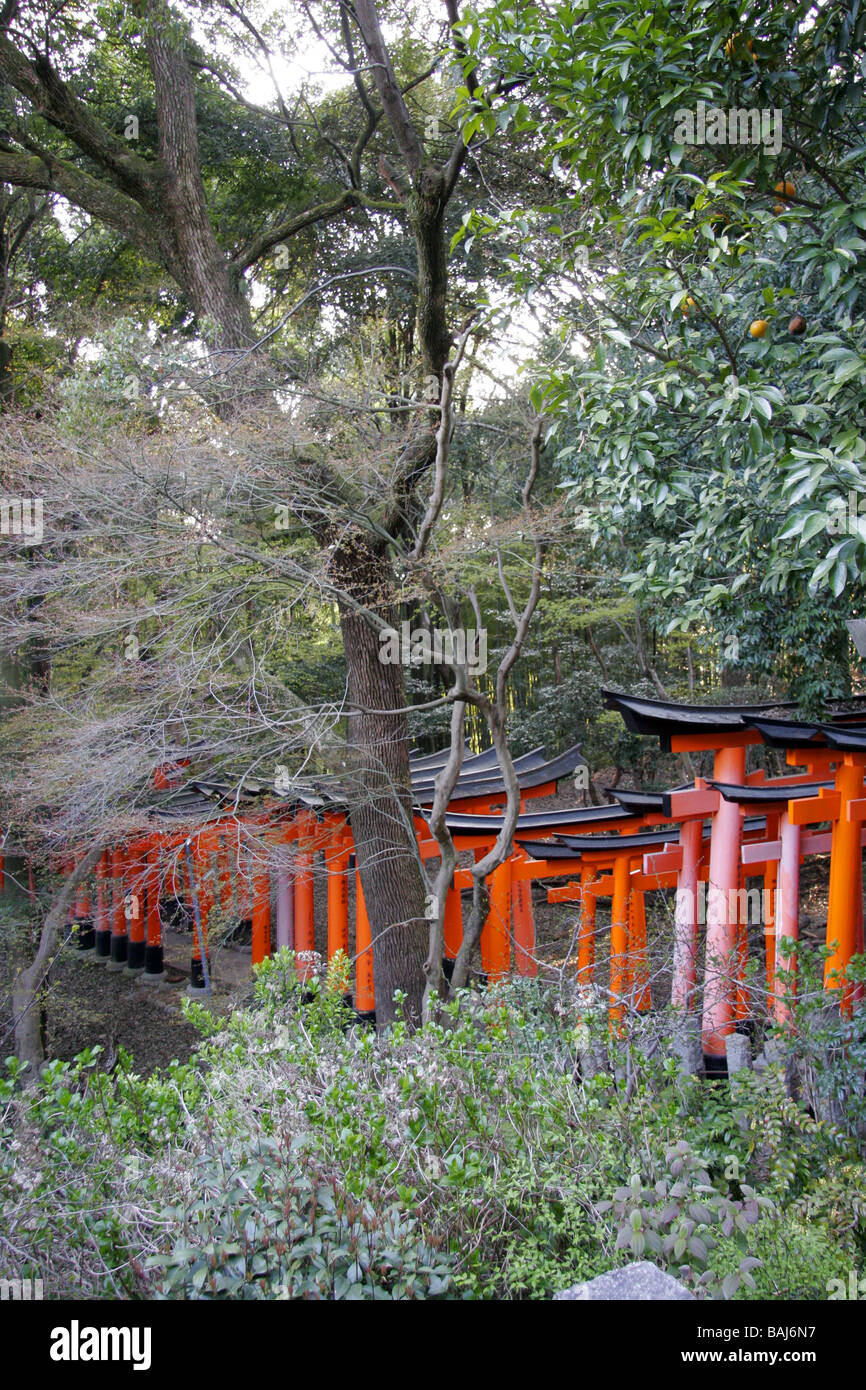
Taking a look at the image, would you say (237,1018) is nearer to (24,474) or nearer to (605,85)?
(605,85)

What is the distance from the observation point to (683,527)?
7.38 metres

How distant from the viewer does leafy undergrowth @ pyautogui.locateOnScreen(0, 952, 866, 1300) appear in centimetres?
226

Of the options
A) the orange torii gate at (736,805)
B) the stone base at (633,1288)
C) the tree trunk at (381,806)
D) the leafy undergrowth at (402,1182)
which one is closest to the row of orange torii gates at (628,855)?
the orange torii gate at (736,805)

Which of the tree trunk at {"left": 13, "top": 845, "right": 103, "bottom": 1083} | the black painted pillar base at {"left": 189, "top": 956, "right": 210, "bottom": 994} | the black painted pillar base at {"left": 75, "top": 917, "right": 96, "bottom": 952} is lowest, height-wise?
the black painted pillar base at {"left": 75, "top": 917, "right": 96, "bottom": 952}

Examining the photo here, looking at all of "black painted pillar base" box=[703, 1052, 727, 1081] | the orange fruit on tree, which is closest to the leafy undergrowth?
"black painted pillar base" box=[703, 1052, 727, 1081]

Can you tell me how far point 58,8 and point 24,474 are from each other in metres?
4.73

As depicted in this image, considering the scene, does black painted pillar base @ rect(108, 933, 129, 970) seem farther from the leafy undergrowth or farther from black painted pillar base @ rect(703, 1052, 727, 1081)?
the leafy undergrowth

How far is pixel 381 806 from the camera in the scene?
7.07 meters

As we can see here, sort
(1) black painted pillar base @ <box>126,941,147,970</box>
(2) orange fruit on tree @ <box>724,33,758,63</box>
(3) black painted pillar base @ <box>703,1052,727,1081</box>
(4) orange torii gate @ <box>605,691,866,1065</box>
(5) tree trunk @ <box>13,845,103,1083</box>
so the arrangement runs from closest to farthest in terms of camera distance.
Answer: (2) orange fruit on tree @ <box>724,33,758,63</box>, (4) orange torii gate @ <box>605,691,866,1065</box>, (3) black painted pillar base @ <box>703,1052,727,1081</box>, (5) tree trunk @ <box>13,845,103,1083</box>, (1) black painted pillar base @ <box>126,941,147,970</box>

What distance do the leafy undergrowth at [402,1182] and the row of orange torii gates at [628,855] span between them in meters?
1.00

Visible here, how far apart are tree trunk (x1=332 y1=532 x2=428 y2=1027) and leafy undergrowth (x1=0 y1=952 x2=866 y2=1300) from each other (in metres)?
3.29

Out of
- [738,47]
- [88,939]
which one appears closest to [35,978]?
[88,939]

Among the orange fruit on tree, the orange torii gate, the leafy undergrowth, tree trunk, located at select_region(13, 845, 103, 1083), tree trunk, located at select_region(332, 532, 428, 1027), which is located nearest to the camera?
the leafy undergrowth
